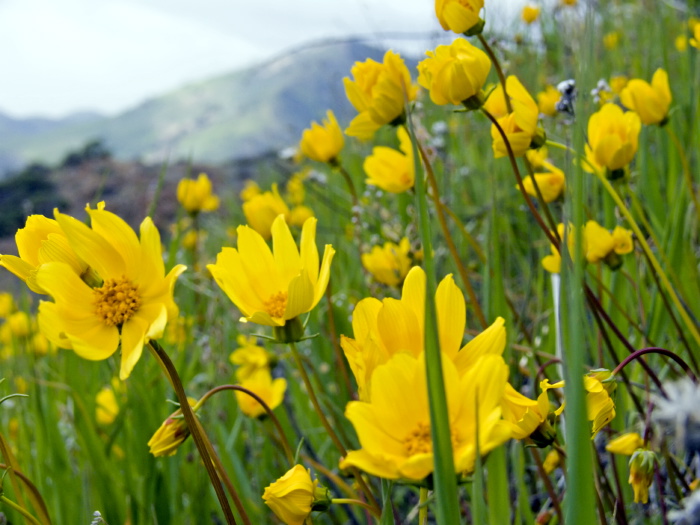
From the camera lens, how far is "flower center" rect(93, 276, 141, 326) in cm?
63

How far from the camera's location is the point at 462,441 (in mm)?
454

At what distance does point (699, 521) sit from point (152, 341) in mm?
477

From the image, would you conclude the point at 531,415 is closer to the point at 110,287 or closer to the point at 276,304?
the point at 276,304

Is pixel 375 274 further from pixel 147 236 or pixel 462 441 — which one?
pixel 462 441

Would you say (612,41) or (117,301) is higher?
(117,301)

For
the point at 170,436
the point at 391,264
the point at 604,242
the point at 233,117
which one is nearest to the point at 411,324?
the point at 170,436

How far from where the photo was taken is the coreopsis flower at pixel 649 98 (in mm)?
1094

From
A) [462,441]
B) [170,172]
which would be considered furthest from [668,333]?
[170,172]

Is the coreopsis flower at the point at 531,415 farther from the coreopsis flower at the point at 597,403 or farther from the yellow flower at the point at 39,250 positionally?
the yellow flower at the point at 39,250

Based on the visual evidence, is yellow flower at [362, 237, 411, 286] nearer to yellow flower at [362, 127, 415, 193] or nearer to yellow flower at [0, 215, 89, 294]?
yellow flower at [362, 127, 415, 193]

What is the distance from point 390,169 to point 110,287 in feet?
2.38

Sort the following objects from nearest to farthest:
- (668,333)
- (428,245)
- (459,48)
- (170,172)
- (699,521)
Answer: (699,521) < (428,245) < (459,48) < (668,333) < (170,172)

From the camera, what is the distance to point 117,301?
2.10ft

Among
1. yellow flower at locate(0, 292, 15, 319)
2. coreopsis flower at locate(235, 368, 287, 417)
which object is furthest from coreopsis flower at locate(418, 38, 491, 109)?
yellow flower at locate(0, 292, 15, 319)
